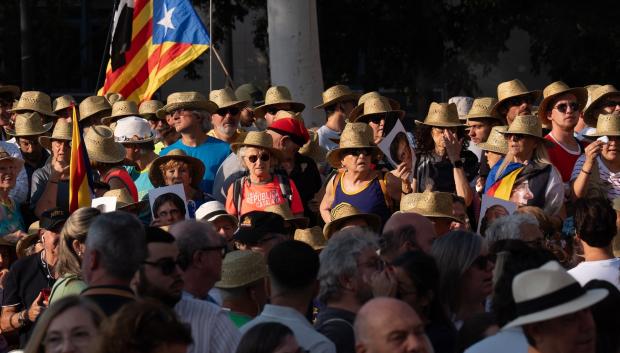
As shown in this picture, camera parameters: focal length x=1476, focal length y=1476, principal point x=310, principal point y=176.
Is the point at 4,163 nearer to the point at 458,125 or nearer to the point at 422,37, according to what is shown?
the point at 458,125

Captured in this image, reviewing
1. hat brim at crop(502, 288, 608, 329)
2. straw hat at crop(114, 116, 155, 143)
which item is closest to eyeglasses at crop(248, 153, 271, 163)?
straw hat at crop(114, 116, 155, 143)

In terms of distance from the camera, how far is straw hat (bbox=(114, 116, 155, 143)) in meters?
11.7

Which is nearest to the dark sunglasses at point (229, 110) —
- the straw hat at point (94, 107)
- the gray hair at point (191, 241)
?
the straw hat at point (94, 107)

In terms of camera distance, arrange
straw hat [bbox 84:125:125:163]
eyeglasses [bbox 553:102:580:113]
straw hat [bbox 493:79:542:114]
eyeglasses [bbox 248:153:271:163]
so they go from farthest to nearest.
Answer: straw hat [bbox 493:79:542:114]
eyeglasses [bbox 553:102:580:113]
straw hat [bbox 84:125:125:163]
eyeglasses [bbox 248:153:271:163]

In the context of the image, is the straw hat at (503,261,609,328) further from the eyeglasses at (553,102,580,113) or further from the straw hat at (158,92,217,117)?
the straw hat at (158,92,217,117)

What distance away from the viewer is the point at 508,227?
27.4 ft

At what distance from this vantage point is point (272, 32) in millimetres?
15578

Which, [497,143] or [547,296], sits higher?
[547,296]

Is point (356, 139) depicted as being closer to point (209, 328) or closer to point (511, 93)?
point (511, 93)

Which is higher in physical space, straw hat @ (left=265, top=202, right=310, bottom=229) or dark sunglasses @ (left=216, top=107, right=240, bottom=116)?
dark sunglasses @ (left=216, top=107, right=240, bottom=116)

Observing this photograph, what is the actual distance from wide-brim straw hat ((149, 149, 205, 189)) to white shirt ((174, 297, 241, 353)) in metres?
4.23

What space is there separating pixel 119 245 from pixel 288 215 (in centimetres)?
424

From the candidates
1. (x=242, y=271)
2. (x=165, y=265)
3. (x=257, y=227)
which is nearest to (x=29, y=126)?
(x=257, y=227)

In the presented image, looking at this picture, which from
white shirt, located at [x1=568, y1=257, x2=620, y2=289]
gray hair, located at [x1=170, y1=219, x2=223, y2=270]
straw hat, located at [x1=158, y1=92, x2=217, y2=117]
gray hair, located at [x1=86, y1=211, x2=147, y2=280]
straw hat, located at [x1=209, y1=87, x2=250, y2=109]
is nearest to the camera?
gray hair, located at [x1=86, y1=211, x2=147, y2=280]
